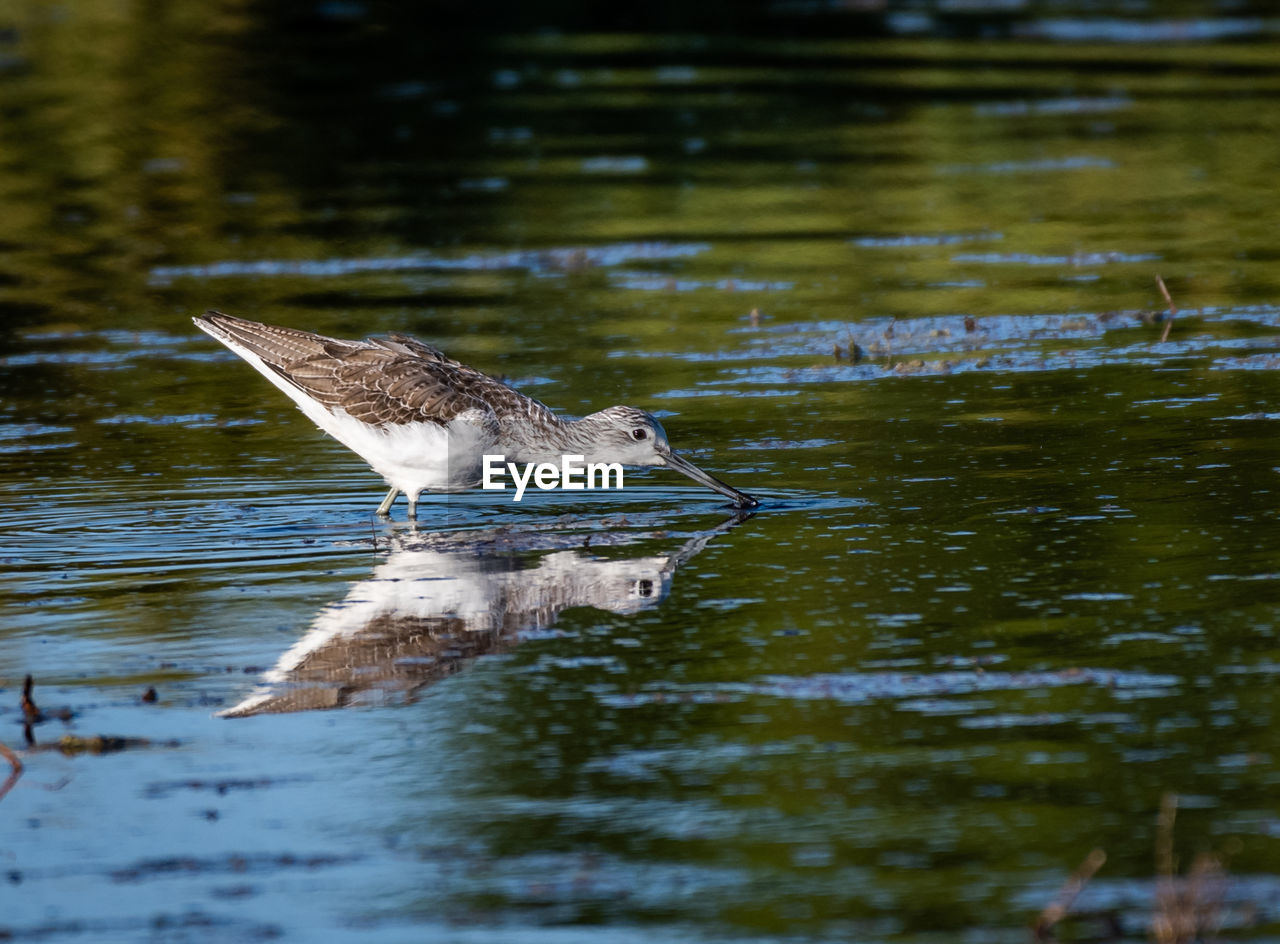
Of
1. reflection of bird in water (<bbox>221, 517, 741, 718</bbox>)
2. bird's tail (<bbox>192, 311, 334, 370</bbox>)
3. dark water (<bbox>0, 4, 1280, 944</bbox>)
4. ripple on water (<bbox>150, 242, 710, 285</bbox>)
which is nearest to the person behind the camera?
dark water (<bbox>0, 4, 1280, 944</bbox>)

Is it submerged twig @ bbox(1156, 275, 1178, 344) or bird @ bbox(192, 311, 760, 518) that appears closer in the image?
bird @ bbox(192, 311, 760, 518)

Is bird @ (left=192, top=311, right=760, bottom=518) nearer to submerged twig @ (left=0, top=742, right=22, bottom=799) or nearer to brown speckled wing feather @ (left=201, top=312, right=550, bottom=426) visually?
brown speckled wing feather @ (left=201, top=312, right=550, bottom=426)

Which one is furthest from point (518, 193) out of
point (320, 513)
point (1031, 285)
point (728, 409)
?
point (320, 513)

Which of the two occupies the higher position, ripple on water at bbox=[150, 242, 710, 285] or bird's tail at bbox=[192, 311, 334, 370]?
ripple on water at bbox=[150, 242, 710, 285]

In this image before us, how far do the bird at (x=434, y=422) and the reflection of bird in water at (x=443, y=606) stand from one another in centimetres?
51

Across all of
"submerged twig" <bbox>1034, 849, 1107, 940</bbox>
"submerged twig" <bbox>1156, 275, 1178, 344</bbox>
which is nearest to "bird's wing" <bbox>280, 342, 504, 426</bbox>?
"submerged twig" <bbox>1156, 275, 1178, 344</bbox>

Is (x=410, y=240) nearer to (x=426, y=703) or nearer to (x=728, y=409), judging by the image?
(x=728, y=409)

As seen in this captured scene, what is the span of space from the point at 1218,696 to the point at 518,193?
14.9 metres

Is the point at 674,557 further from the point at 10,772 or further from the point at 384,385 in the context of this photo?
the point at 10,772

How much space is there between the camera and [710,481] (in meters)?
10.7

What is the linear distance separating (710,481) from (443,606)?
2265 mm

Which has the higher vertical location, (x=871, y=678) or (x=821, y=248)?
(x=821, y=248)

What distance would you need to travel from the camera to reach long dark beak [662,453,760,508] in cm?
1054

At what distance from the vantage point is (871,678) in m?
7.60
